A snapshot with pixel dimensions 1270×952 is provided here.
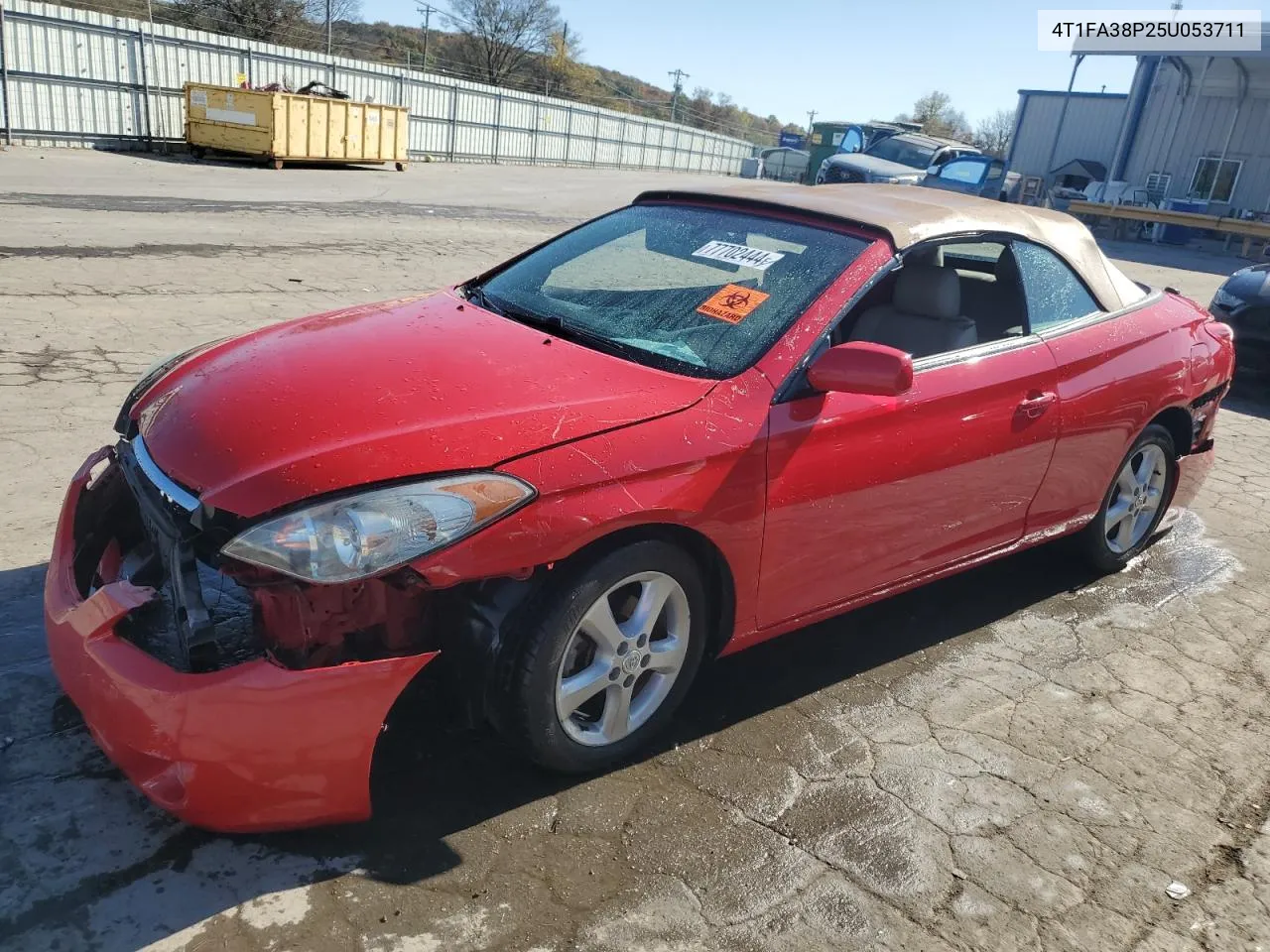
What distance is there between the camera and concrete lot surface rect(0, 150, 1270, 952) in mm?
2205

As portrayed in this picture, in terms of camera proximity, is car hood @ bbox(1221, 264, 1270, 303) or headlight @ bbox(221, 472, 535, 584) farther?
car hood @ bbox(1221, 264, 1270, 303)

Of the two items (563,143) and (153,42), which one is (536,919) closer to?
(153,42)

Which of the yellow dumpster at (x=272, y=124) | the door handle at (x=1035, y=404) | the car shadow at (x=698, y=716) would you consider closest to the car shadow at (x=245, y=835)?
the car shadow at (x=698, y=716)

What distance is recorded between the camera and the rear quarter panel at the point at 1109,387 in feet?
12.2

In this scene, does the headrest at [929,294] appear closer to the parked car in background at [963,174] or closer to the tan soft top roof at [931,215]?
the tan soft top roof at [931,215]

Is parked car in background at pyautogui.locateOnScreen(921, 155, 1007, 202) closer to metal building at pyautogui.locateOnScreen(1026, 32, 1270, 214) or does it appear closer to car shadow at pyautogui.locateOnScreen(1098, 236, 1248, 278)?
car shadow at pyautogui.locateOnScreen(1098, 236, 1248, 278)

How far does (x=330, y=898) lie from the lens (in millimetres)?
2201

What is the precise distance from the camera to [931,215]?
11.4 feet

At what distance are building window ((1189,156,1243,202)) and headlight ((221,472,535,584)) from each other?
3277cm

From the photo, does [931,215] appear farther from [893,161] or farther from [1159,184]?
[1159,184]

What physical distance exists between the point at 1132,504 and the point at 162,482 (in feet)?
13.0

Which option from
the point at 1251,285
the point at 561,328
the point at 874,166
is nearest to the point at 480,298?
the point at 561,328

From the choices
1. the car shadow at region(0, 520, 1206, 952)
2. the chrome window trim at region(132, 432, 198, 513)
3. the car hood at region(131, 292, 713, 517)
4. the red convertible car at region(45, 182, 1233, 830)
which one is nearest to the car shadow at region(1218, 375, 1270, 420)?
the red convertible car at region(45, 182, 1233, 830)

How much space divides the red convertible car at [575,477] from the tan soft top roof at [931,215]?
0.02 m
